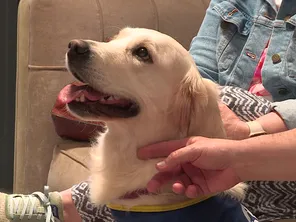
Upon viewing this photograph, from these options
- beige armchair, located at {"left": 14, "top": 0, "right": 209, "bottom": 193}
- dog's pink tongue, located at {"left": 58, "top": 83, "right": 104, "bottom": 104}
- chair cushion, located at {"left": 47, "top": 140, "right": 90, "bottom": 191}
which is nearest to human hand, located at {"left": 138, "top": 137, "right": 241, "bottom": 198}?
dog's pink tongue, located at {"left": 58, "top": 83, "right": 104, "bottom": 104}

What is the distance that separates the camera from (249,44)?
4.68 ft

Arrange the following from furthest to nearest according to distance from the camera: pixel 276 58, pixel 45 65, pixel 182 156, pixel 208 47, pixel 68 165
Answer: pixel 45 65, pixel 68 165, pixel 208 47, pixel 276 58, pixel 182 156

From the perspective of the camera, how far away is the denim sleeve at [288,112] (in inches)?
48.0

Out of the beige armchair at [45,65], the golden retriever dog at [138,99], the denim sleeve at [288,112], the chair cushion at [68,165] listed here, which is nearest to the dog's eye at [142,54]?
the golden retriever dog at [138,99]

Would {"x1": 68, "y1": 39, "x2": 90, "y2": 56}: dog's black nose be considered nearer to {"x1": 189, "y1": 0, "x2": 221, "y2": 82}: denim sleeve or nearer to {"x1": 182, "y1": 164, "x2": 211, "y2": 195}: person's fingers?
{"x1": 182, "y1": 164, "x2": 211, "y2": 195}: person's fingers

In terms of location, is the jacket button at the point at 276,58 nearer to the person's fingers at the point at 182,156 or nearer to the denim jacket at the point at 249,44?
the denim jacket at the point at 249,44

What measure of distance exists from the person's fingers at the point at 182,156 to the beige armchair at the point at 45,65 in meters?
0.82

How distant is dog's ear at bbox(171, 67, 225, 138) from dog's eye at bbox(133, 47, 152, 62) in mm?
83

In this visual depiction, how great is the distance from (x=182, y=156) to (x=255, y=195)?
36cm

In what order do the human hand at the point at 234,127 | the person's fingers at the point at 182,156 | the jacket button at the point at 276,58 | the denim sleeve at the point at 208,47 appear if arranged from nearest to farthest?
1. the person's fingers at the point at 182,156
2. the human hand at the point at 234,127
3. the jacket button at the point at 276,58
4. the denim sleeve at the point at 208,47

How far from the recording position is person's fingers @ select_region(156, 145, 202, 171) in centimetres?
97

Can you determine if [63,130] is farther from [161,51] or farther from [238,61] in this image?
[161,51]

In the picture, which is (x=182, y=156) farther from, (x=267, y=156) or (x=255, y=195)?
(x=255, y=195)

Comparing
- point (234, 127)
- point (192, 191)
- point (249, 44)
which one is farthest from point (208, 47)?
point (192, 191)
